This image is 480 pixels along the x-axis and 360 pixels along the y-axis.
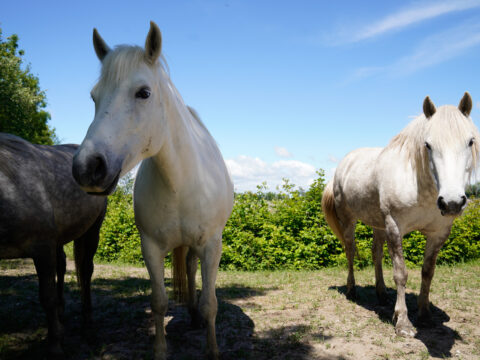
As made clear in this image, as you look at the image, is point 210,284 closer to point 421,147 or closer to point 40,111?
point 421,147

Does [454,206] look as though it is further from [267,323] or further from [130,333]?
[130,333]

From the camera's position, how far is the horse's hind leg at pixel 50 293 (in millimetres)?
2707

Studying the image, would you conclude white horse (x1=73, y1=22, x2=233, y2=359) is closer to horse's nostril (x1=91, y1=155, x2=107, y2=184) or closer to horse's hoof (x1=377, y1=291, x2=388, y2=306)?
horse's nostril (x1=91, y1=155, x2=107, y2=184)

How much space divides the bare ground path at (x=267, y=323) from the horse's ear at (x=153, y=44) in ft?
8.71

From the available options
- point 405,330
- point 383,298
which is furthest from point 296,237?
point 405,330

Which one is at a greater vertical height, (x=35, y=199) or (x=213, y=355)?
(x=35, y=199)

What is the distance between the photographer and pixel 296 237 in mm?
7828

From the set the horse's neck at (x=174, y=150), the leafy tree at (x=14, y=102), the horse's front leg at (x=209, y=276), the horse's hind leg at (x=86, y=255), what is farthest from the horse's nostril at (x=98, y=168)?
the leafy tree at (x=14, y=102)

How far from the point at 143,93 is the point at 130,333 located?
2.79 metres

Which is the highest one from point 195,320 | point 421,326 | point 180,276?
point 180,276

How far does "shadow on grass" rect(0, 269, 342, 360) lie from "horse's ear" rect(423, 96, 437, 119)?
266cm

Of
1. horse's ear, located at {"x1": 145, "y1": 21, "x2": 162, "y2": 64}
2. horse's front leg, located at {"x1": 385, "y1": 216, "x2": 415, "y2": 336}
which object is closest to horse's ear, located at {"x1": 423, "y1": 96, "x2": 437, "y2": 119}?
horse's front leg, located at {"x1": 385, "y1": 216, "x2": 415, "y2": 336}

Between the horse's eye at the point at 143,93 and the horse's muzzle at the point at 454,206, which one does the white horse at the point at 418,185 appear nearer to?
the horse's muzzle at the point at 454,206

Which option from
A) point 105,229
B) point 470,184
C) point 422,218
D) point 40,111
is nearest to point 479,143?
point 470,184
